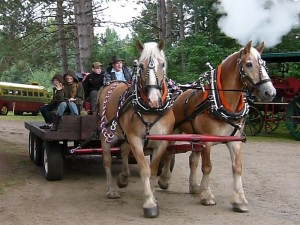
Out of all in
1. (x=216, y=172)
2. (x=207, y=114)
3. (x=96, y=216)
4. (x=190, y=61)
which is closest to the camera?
(x=96, y=216)

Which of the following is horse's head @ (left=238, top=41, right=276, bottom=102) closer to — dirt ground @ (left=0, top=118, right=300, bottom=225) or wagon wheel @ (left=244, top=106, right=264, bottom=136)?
dirt ground @ (left=0, top=118, right=300, bottom=225)

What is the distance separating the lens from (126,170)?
7.05 meters

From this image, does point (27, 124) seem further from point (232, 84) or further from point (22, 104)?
point (22, 104)

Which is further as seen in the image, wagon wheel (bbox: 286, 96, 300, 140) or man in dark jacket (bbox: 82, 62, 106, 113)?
wagon wheel (bbox: 286, 96, 300, 140)

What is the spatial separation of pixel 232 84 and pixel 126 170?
7.04ft

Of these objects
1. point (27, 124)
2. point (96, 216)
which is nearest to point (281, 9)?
point (27, 124)

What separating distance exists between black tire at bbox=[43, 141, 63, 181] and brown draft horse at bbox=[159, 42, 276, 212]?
250 centimetres

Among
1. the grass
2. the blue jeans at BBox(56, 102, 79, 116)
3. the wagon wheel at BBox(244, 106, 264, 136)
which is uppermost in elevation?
the blue jeans at BBox(56, 102, 79, 116)

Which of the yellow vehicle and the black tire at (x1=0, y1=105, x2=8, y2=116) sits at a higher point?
the yellow vehicle

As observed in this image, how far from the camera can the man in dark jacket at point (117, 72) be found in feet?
26.2

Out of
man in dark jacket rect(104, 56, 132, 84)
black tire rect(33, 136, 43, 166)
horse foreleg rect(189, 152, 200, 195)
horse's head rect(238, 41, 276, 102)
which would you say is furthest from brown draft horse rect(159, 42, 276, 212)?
black tire rect(33, 136, 43, 166)

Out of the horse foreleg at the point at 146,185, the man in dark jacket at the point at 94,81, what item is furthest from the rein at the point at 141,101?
the man in dark jacket at the point at 94,81

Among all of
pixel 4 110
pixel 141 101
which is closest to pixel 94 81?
pixel 141 101

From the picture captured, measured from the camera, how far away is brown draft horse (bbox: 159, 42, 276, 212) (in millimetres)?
5645
